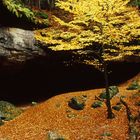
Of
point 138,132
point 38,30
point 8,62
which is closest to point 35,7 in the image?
point 38,30

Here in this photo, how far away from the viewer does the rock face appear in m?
19.0

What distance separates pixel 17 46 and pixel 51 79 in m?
5.65

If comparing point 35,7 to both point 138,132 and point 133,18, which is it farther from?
point 138,132

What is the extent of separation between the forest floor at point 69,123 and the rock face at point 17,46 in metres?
3.41

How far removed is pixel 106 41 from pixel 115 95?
5521 mm

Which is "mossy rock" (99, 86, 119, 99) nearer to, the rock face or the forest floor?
the forest floor

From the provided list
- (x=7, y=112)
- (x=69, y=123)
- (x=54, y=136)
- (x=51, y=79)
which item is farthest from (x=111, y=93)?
(x=7, y=112)

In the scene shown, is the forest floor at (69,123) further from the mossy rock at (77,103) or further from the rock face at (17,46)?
the rock face at (17,46)

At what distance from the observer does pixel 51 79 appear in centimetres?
2420

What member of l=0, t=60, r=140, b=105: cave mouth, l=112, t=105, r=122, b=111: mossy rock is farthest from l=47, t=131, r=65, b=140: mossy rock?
l=0, t=60, r=140, b=105: cave mouth

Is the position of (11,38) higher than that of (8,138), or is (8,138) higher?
(11,38)

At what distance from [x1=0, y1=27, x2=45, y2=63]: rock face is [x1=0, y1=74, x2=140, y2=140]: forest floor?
341cm

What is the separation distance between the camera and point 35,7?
78.9 feet

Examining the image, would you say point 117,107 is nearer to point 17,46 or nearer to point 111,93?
point 111,93
